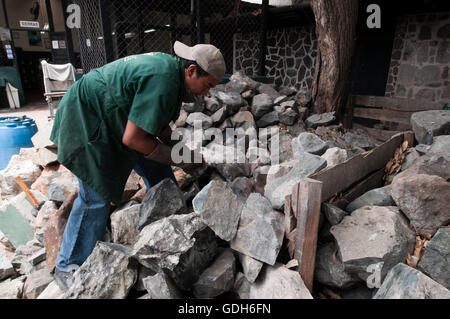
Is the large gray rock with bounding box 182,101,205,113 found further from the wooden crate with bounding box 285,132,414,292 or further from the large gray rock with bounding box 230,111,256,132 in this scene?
the wooden crate with bounding box 285,132,414,292

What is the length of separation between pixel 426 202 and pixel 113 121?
214 cm

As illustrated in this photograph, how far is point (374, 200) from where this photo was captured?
2.21 m

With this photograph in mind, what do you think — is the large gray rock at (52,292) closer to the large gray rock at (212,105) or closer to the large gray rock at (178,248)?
the large gray rock at (178,248)

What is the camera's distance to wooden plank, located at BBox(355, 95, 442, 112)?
404 cm

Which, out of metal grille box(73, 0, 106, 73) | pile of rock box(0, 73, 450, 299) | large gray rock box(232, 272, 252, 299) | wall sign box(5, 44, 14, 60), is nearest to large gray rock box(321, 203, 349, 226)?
pile of rock box(0, 73, 450, 299)

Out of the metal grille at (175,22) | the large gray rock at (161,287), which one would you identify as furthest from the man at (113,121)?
the metal grille at (175,22)

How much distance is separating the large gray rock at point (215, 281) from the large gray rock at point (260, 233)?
14 centimetres

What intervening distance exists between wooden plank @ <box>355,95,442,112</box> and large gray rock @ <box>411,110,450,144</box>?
0.77 meters

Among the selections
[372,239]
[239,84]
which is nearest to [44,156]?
[239,84]

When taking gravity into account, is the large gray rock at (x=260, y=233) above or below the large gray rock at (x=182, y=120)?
below

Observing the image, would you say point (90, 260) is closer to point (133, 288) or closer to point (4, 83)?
point (133, 288)

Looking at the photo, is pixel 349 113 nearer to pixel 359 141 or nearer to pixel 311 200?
pixel 359 141

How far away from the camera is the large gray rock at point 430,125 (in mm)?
3061

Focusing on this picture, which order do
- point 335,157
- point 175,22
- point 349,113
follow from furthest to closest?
point 175,22 → point 349,113 → point 335,157
